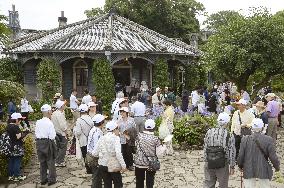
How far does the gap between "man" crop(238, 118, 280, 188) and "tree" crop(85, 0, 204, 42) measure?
3397 cm

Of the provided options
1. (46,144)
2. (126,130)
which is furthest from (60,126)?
(126,130)

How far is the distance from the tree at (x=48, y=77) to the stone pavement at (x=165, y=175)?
37.5 feet

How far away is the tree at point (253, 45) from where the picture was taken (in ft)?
57.7

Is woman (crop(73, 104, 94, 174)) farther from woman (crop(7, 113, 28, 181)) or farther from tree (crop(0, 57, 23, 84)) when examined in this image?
tree (crop(0, 57, 23, 84))

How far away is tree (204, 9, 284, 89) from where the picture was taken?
17.6 meters

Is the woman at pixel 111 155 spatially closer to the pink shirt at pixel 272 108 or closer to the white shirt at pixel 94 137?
the white shirt at pixel 94 137

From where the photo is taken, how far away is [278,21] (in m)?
18.2

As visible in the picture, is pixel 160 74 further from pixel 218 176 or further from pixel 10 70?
pixel 218 176

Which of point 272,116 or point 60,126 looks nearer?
point 60,126

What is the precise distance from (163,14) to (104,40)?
678 inches

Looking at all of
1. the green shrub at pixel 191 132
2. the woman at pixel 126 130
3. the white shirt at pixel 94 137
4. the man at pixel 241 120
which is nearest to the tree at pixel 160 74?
the green shrub at pixel 191 132

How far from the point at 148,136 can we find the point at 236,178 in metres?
3.69

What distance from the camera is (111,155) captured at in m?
7.72

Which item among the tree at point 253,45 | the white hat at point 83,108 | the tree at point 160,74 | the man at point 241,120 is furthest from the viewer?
the tree at point 160,74
